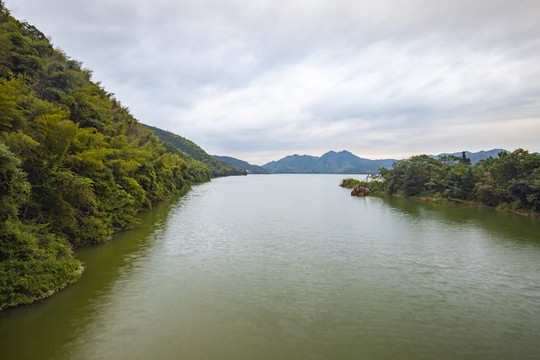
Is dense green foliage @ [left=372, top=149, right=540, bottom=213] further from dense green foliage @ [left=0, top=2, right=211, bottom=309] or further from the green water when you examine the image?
dense green foliage @ [left=0, top=2, right=211, bottom=309]

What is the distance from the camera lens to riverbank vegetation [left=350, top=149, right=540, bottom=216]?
98.1 feet

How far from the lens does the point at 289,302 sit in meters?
10.0

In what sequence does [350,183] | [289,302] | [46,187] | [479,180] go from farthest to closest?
[350,183]
[479,180]
[46,187]
[289,302]

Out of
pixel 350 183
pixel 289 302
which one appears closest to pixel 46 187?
pixel 289 302

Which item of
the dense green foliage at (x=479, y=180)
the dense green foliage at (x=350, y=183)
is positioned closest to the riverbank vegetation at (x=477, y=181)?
the dense green foliage at (x=479, y=180)

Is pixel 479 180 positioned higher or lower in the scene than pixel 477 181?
higher

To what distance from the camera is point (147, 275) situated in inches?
488

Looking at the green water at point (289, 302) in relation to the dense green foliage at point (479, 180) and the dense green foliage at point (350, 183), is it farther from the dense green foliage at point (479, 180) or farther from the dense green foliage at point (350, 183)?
the dense green foliage at point (350, 183)

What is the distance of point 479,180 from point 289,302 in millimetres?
40819

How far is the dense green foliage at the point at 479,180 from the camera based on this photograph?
98.1 feet

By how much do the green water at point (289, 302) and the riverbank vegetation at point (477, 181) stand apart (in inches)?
563

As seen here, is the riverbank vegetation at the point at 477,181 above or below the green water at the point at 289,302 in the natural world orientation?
above

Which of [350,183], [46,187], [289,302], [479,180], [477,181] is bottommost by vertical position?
[289,302]

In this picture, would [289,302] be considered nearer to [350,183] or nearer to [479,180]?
[479,180]
